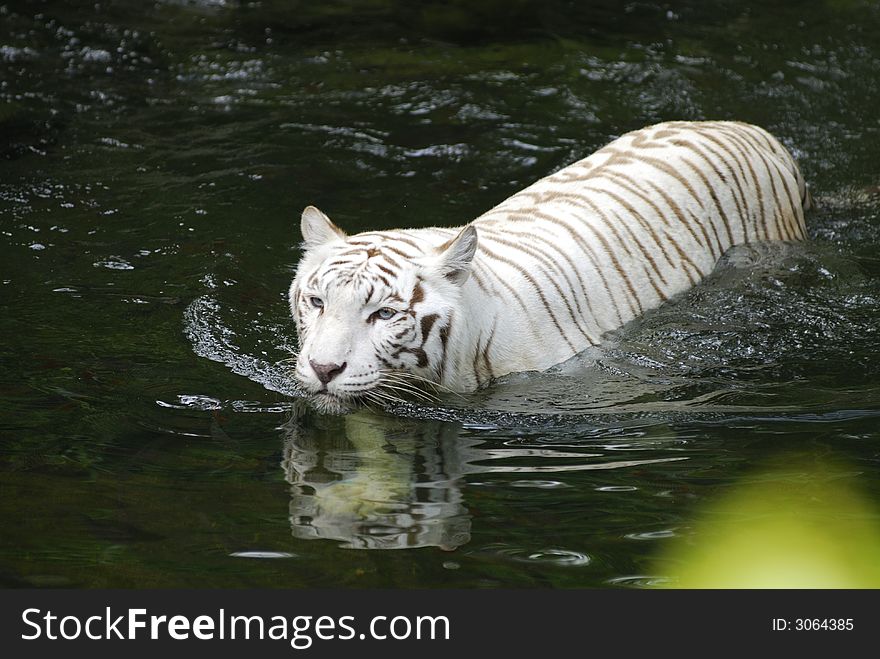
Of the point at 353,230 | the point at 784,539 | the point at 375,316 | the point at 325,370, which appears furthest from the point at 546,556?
the point at 353,230

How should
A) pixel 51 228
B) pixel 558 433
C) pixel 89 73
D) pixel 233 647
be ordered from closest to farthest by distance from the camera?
pixel 233 647, pixel 558 433, pixel 51 228, pixel 89 73

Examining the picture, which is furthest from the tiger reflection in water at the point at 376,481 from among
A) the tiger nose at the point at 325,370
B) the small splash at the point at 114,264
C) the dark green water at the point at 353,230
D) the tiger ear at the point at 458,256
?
the small splash at the point at 114,264

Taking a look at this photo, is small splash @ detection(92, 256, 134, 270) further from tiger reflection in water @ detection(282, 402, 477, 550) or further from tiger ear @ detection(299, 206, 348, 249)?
tiger reflection in water @ detection(282, 402, 477, 550)

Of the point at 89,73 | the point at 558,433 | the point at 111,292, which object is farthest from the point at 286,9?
the point at 558,433

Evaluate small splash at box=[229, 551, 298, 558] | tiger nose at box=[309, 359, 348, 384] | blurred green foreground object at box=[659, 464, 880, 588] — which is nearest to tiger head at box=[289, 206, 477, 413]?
tiger nose at box=[309, 359, 348, 384]

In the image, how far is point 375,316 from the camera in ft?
10.6

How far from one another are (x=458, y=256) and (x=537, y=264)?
503mm

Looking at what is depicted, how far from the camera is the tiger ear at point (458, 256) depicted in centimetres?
327

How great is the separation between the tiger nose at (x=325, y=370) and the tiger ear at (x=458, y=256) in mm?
455

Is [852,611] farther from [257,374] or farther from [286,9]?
[286,9]

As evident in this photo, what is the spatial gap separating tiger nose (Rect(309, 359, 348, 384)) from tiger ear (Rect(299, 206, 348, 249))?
0.55 metres

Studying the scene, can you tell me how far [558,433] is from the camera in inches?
130

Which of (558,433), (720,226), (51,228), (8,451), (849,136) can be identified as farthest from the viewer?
(849,136)

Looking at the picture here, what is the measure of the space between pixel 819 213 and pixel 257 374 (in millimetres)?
2627
